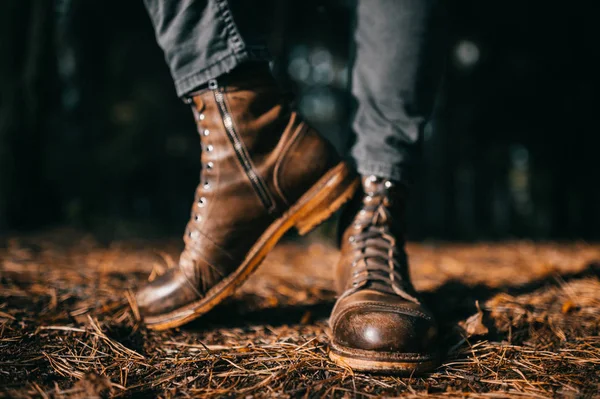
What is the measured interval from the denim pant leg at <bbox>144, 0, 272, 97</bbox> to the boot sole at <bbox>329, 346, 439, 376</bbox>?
74 centimetres

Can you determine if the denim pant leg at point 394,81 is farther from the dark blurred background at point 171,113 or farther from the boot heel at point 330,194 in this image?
the dark blurred background at point 171,113

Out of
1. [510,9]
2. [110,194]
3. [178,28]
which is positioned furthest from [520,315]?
[510,9]

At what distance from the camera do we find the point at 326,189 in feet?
3.55

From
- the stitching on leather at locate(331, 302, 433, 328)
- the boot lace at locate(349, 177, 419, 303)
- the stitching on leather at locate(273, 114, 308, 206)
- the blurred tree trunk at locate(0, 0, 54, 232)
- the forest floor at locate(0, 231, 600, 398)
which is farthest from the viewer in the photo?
the blurred tree trunk at locate(0, 0, 54, 232)

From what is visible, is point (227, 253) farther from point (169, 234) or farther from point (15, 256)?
point (169, 234)

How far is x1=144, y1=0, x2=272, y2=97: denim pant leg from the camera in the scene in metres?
0.99

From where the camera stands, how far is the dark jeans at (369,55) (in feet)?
3.27

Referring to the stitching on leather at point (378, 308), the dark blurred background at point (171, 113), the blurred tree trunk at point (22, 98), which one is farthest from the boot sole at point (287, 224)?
the blurred tree trunk at point (22, 98)

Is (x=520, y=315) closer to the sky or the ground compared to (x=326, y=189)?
closer to the ground

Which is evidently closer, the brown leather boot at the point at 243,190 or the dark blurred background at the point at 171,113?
the brown leather boot at the point at 243,190

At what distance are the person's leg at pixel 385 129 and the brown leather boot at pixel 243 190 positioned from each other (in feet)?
0.26

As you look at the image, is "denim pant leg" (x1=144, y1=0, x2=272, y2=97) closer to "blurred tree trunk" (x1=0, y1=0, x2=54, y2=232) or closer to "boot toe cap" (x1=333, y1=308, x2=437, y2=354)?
"boot toe cap" (x1=333, y1=308, x2=437, y2=354)

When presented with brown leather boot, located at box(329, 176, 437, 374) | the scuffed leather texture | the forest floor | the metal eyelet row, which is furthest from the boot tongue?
the metal eyelet row

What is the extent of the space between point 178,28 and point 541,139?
500 centimetres
